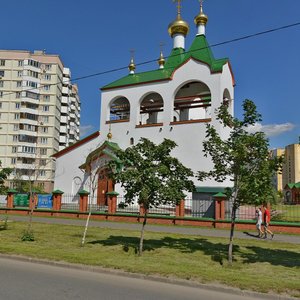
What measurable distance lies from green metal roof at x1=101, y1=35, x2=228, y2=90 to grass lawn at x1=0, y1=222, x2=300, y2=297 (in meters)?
16.6

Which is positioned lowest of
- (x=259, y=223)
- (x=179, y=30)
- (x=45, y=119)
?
(x=259, y=223)

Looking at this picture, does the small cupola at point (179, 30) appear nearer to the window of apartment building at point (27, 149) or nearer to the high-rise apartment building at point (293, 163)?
the window of apartment building at point (27, 149)

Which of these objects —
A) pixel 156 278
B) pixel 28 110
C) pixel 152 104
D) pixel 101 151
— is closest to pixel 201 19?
pixel 152 104

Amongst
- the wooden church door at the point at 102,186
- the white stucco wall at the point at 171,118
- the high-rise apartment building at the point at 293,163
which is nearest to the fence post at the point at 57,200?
the wooden church door at the point at 102,186

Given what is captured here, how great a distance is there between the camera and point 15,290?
21.3 ft

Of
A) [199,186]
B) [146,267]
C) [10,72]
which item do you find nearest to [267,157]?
[146,267]

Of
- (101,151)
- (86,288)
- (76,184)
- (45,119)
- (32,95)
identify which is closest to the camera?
(86,288)

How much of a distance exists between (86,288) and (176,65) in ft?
84.7

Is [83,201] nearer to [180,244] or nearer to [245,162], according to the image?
[180,244]

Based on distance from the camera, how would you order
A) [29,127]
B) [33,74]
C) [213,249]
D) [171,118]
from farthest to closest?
[33,74], [29,127], [171,118], [213,249]

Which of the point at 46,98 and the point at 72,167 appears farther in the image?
the point at 46,98

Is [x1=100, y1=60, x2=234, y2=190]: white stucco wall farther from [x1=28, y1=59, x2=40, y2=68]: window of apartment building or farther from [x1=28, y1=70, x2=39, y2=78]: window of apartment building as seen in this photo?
[x1=28, y1=59, x2=40, y2=68]: window of apartment building

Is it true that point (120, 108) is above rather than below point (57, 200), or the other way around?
above

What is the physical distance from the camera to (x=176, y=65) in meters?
30.2
